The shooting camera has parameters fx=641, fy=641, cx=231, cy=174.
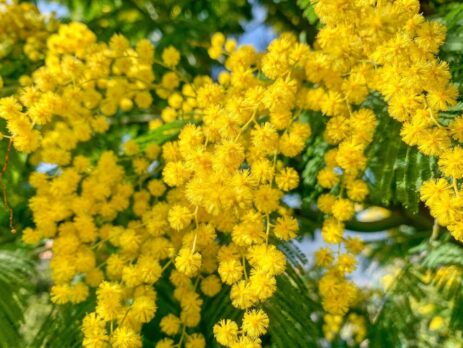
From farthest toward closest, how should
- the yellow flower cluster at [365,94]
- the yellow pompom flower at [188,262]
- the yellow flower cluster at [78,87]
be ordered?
the yellow flower cluster at [78,87], the yellow pompom flower at [188,262], the yellow flower cluster at [365,94]

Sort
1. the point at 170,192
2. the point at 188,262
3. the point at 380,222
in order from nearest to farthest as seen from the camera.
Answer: the point at 188,262
the point at 170,192
the point at 380,222

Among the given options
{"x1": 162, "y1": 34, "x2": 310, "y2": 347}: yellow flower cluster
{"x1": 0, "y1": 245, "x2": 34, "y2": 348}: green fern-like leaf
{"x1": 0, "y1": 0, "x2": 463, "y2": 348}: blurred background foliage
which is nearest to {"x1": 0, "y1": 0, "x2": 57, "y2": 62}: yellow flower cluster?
{"x1": 0, "y1": 0, "x2": 463, "y2": 348}: blurred background foliage

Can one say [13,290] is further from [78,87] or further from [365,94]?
[365,94]

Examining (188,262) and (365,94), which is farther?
(365,94)

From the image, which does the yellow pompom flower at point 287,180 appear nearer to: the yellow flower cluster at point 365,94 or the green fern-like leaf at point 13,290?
the yellow flower cluster at point 365,94

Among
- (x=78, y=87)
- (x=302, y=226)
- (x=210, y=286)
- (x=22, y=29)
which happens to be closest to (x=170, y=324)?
(x=210, y=286)

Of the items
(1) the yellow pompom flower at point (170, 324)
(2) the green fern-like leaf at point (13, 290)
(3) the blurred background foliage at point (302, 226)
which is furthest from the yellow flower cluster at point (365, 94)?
(2) the green fern-like leaf at point (13, 290)

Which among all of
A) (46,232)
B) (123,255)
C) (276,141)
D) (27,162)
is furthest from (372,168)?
(27,162)

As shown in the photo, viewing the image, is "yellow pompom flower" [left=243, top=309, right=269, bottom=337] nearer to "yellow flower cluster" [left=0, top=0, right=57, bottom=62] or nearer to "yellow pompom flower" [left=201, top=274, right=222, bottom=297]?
"yellow pompom flower" [left=201, top=274, right=222, bottom=297]

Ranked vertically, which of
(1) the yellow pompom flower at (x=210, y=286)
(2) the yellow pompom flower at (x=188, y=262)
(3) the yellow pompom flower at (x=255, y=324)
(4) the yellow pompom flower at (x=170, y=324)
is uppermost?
(2) the yellow pompom flower at (x=188, y=262)
